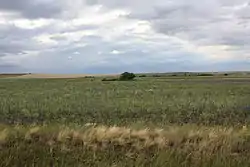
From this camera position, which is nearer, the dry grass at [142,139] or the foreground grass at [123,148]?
the foreground grass at [123,148]

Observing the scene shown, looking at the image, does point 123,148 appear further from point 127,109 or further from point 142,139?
point 127,109

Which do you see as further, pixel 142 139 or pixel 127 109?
pixel 127 109

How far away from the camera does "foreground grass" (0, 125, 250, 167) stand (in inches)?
354

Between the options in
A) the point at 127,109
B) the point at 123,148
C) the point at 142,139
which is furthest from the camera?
the point at 127,109

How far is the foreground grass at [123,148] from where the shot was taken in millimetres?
8992

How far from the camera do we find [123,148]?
36.8ft

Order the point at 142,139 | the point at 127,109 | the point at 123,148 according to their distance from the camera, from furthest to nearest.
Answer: the point at 127,109, the point at 142,139, the point at 123,148

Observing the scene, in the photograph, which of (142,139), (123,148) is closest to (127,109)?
(142,139)

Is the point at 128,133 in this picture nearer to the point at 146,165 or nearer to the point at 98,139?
the point at 98,139

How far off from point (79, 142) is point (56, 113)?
1510cm

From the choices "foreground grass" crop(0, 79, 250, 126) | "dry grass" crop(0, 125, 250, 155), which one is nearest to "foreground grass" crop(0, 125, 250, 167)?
"dry grass" crop(0, 125, 250, 155)

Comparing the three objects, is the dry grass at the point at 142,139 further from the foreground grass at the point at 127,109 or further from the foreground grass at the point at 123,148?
the foreground grass at the point at 127,109

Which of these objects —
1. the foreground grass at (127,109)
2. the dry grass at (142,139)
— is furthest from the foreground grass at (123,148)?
the foreground grass at (127,109)

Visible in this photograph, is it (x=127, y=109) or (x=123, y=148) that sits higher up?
(x=123, y=148)
